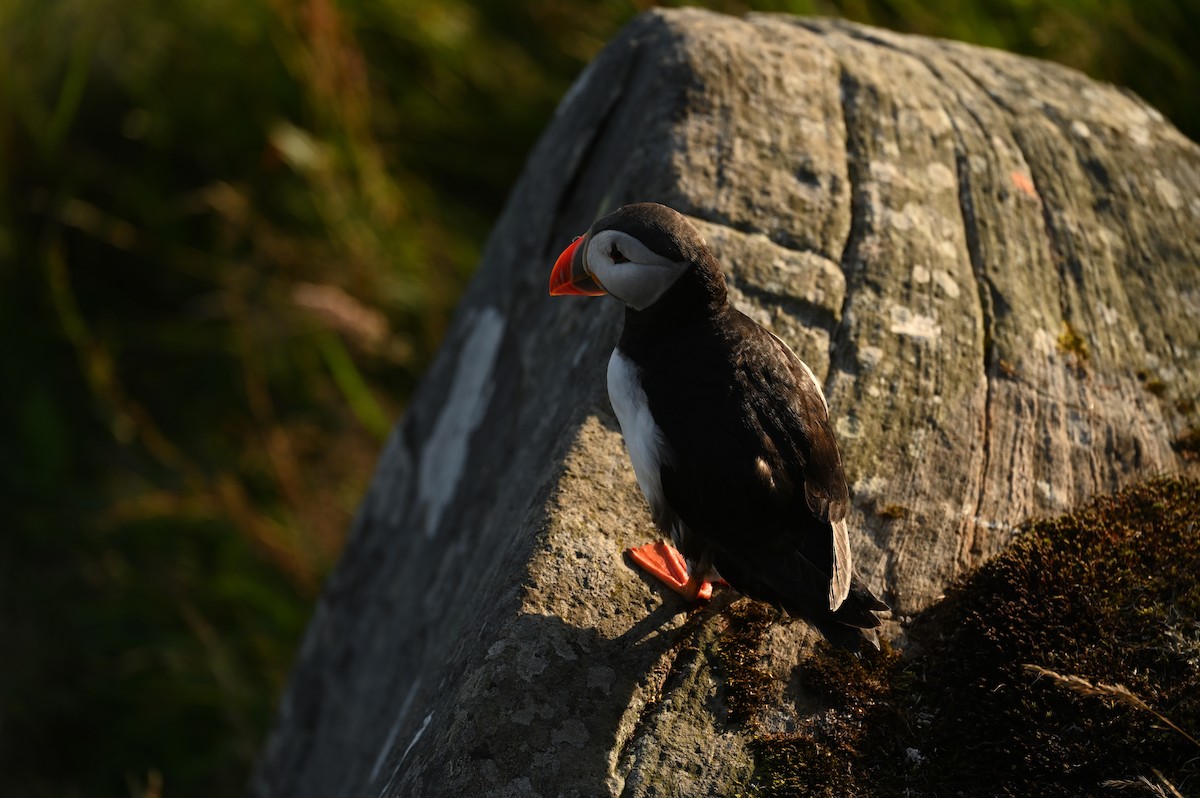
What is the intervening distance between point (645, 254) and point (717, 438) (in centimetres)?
41

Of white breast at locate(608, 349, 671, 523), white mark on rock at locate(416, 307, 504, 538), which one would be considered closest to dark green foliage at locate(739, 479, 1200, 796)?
white breast at locate(608, 349, 671, 523)

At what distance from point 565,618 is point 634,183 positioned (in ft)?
4.34

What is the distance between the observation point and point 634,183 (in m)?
2.90

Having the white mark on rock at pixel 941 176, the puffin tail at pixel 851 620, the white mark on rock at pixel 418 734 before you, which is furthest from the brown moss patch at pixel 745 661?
the white mark on rock at pixel 941 176

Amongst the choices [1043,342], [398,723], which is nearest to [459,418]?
[398,723]

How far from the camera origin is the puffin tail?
1.94 metres

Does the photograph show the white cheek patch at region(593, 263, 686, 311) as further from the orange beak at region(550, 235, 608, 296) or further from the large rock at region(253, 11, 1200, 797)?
the large rock at region(253, 11, 1200, 797)

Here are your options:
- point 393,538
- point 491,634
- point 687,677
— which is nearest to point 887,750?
point 687,677

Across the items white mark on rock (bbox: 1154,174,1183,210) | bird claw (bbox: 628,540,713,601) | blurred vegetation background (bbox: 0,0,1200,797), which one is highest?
white mark on rock (bbox: 1154,174,1183,210)

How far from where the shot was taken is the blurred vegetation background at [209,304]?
4707 millimetres

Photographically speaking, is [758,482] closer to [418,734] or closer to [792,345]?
[792,345]

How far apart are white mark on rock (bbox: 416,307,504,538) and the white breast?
1229 mm

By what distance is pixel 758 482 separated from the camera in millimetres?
2014

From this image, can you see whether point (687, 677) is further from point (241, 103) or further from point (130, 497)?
point (241, 103)
